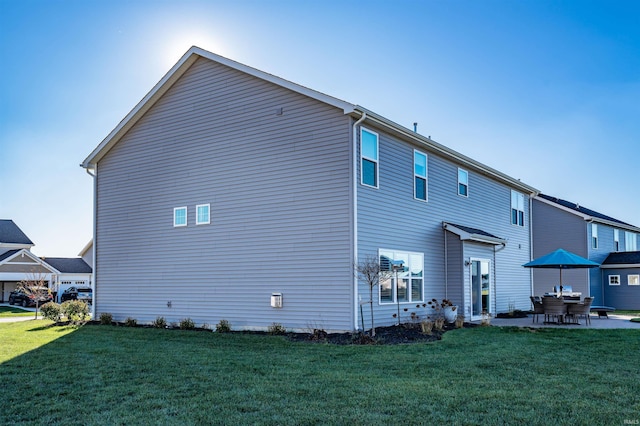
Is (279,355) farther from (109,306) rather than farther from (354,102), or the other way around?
(109,306)

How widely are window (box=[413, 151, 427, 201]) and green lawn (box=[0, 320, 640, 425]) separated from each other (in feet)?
16.8

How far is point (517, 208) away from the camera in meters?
23.1

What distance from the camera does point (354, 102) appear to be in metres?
13.0

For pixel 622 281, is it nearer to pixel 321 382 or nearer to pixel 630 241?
pixel 630 241

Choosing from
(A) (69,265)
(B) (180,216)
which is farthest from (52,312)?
(A) (69,265)

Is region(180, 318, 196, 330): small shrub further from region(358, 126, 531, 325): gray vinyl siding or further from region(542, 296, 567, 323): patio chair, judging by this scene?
region(542, 296, 567, 323): patio chair

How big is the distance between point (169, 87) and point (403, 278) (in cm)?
925

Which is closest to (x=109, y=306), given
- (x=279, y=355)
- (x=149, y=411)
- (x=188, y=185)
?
(x=188, y=185)

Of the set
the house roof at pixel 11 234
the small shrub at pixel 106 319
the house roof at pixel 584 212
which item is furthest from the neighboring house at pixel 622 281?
the house roof at pixel 11 234

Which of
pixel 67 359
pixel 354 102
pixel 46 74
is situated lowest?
pixel 67 359

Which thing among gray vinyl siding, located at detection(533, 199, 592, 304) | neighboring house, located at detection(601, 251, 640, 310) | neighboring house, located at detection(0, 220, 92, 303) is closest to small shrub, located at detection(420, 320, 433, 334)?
gray vinyl siding, located at detection(533, 199, 592, 304)

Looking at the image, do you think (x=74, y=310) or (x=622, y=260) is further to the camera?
(x=622, y=260)

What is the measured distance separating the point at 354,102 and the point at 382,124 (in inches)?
50.2

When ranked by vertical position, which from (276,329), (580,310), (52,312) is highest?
(580,310)
